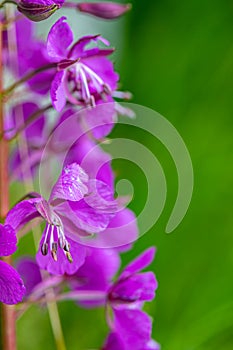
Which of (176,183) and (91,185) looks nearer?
(91,185)

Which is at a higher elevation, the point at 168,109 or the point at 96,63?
the point at 96,63

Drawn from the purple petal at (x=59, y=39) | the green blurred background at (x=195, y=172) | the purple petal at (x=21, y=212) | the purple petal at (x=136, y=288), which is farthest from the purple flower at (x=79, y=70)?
the green blurred background at (x=195, y=172)

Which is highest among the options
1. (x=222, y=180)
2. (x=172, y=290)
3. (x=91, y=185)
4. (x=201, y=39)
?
(x=91, y=185)

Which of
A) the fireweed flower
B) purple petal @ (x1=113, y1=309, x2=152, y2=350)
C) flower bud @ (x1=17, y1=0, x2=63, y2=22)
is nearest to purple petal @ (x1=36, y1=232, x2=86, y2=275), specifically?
the fireweed flower

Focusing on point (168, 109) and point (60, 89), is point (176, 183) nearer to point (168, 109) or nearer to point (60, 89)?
point (168, 109)

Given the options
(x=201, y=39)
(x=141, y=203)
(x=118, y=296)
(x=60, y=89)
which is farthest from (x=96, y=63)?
(x=201, y=39)

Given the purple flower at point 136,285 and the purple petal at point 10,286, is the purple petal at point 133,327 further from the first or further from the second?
the purple petal at point 10,286

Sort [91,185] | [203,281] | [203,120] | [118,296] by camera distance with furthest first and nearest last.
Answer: [203,120] < [203,281] < [118,296] < [91,185]

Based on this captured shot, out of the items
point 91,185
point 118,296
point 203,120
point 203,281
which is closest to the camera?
point 91,185
